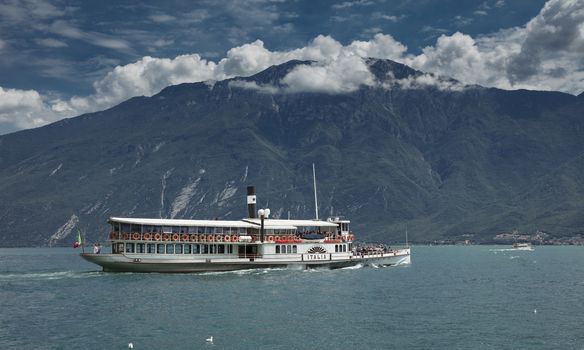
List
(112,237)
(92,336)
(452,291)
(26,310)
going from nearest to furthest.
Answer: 1. (92,336)
2. (26,310)
3. (452,291)
4. (112,237)

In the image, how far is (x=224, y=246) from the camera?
339 ft

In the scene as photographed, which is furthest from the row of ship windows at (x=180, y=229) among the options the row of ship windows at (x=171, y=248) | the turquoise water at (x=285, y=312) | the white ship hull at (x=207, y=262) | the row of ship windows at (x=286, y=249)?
the turquoise water at (x=285, y=312)

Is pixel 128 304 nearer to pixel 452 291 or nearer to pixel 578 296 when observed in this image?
pixel 452 291

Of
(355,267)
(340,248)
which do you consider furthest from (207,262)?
(355,267)

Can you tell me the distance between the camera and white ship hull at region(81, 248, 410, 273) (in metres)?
95.7

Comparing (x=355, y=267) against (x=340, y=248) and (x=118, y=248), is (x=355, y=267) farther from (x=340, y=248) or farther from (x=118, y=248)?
(x=118, y=248)

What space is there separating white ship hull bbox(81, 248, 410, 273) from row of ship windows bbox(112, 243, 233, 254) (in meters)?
1.04

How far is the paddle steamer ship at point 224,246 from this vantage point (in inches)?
3787

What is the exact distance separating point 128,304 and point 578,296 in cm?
5167

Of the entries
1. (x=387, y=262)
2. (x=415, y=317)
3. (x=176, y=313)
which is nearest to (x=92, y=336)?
(x=176, y=313)

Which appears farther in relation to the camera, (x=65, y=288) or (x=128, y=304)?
(x=65, y=288)

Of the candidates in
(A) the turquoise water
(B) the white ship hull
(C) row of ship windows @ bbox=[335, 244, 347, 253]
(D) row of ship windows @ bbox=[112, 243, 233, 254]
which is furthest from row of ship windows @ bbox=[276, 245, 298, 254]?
(C) row of ship windows @ bbox=[335, 244, 347, 253]

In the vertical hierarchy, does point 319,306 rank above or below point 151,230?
below

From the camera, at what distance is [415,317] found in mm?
61469
